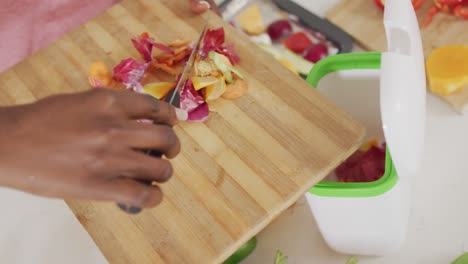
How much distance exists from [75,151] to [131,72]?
37 cm

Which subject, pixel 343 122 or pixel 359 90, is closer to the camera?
pixel 343 122

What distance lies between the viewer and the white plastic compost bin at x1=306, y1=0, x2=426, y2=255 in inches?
26.4

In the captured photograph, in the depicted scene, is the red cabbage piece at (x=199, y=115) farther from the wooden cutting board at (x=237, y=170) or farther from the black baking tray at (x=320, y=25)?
the black baking tray at (x=320, y=25)

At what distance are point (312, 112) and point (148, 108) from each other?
31cm

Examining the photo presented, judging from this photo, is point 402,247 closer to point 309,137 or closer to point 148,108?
point 309,137

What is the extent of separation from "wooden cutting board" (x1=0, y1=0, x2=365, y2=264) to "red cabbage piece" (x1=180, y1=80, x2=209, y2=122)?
0.01 meters

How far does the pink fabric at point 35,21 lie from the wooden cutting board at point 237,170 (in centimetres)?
20

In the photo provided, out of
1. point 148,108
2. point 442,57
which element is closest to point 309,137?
point 148,108

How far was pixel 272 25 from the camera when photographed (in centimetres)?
123

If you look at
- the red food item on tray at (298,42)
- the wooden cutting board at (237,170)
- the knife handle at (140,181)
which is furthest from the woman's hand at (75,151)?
the red food item on tray at (298,42)

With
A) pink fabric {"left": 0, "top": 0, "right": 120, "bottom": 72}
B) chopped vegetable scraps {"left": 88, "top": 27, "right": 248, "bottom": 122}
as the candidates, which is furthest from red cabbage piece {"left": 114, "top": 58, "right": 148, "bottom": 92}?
pink fabric {"left": 0, "top": 0, "right": 120, "bottom": 72}

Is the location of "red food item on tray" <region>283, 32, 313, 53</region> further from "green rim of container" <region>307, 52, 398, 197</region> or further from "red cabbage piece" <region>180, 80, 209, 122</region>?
"red cabbage piece" <region>180, 80, 209, 122</region>

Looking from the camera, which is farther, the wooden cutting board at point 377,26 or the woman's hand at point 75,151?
the wooden cutting board at point 377,26

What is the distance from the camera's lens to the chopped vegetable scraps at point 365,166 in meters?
0.90
